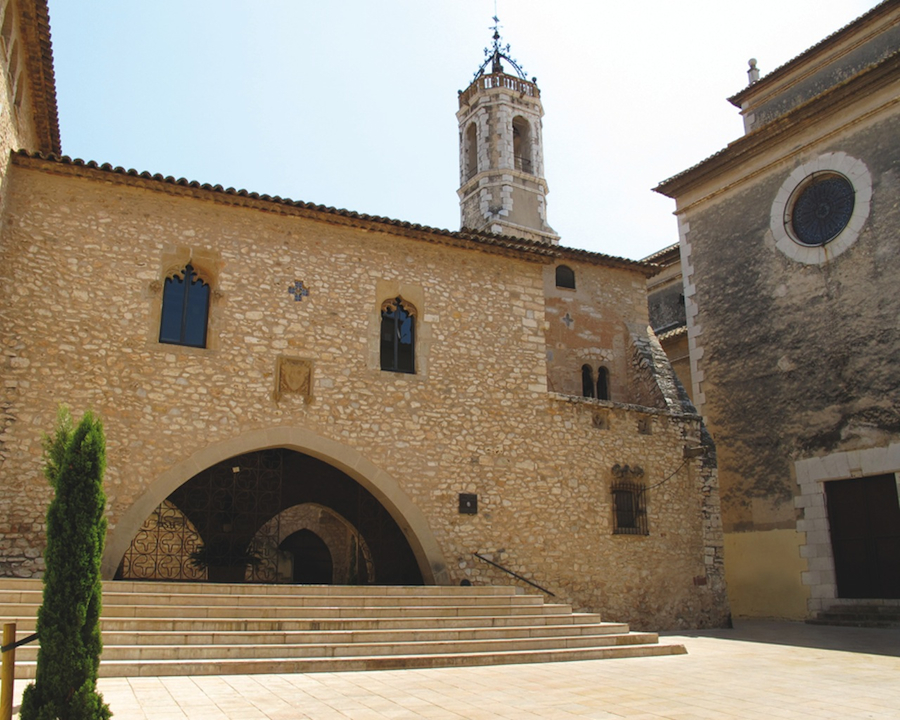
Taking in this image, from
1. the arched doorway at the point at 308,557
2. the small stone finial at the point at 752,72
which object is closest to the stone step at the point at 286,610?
the arched doorway at the point at 308,557

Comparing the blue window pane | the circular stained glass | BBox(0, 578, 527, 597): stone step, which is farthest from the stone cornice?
the blue window pane

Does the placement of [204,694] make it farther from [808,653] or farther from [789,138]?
[789,138]

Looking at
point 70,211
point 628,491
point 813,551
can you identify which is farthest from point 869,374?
point 70,211

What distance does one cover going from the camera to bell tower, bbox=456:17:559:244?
2741 centimetres

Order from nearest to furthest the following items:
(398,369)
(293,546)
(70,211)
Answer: (70,211)
(398,369)
(293,546)

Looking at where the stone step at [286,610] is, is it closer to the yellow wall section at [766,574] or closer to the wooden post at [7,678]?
the wooden post at [7,678]

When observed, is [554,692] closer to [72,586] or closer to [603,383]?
[72,586]

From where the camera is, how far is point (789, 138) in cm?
1777

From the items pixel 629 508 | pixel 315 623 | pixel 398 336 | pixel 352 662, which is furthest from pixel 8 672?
pixel 629 508

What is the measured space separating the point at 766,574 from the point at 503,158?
55.4 feet

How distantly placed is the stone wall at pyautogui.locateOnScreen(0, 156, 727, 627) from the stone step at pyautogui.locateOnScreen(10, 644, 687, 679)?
11.1ft

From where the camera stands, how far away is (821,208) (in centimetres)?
1697

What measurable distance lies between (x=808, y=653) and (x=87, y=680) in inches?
379

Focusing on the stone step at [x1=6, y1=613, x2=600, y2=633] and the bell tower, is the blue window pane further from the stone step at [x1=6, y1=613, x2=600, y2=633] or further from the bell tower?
the bell tower
